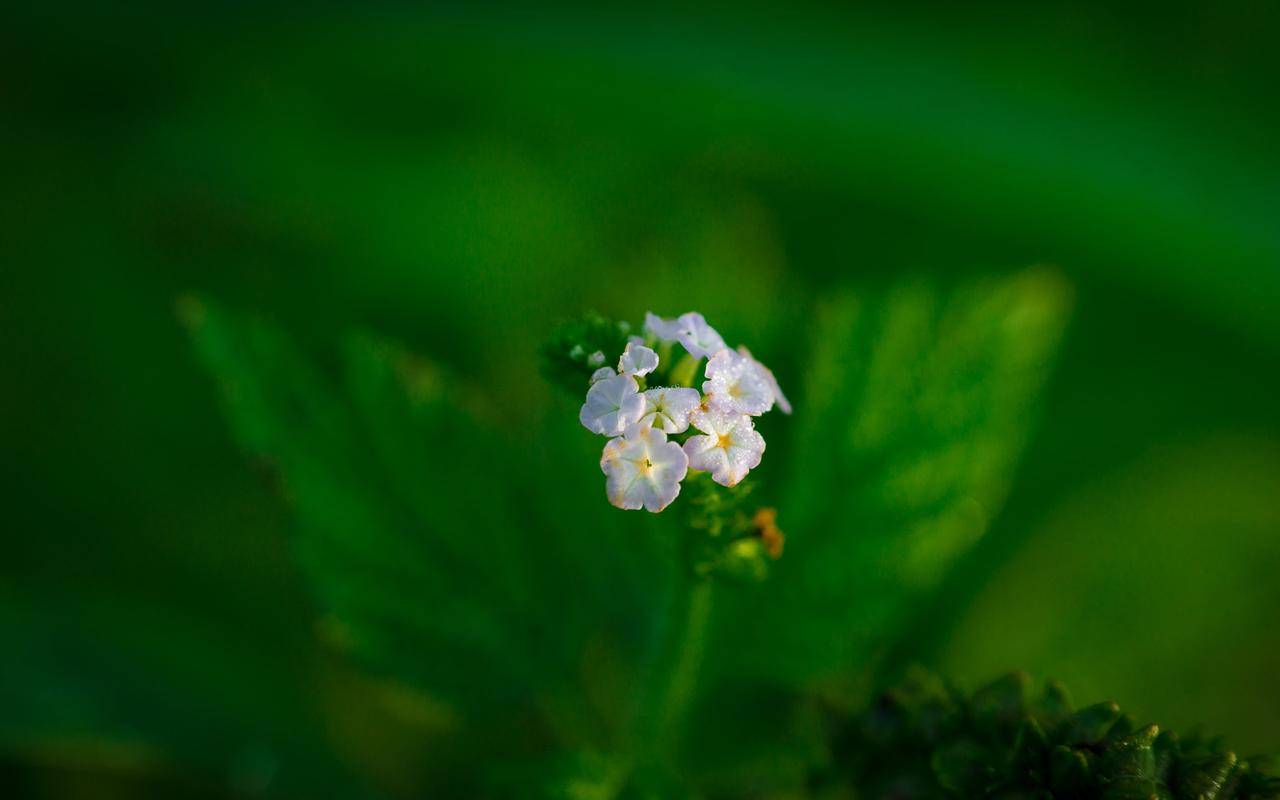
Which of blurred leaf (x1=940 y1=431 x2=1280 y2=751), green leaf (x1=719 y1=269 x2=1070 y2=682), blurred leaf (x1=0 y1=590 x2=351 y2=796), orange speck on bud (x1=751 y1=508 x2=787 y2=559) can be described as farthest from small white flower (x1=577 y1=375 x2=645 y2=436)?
blurred leaf (x1=940 y1=431 x2=1280 y2=751)

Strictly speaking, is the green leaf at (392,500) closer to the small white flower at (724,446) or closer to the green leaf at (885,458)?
the green leaf at (885,458)

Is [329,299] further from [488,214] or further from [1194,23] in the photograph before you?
[1194,23]

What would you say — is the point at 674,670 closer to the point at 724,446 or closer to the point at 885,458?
the point at 724,446

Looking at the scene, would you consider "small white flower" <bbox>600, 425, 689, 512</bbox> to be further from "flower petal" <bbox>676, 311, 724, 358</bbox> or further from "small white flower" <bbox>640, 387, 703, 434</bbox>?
"flower petal" <bbox>676, 311, 724, 358</bbox>

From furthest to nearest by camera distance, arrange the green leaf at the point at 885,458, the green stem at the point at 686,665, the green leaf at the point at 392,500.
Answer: the green leaf at the point at 885,458
the green leaf at the point at 392,500
the green stem at the point at 686,665

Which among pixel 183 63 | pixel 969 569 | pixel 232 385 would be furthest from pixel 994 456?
pixel 183 63

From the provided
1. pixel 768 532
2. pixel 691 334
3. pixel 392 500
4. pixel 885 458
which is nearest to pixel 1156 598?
pixel 885 458

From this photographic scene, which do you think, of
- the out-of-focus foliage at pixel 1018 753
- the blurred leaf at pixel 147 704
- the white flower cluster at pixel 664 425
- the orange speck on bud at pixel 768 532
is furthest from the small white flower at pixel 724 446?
the blurred leaf at pixel 147 704
